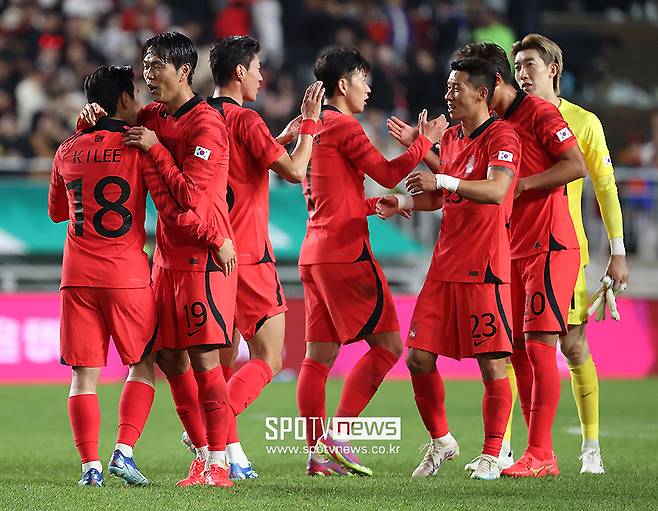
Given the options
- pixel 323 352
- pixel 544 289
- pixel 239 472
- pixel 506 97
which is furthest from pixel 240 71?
pixel 239 472

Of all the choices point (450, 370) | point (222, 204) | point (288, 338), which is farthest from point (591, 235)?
point (222, 204)

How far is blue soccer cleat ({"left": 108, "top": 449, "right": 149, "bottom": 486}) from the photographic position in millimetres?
6094

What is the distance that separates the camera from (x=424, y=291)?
6621 millimetres

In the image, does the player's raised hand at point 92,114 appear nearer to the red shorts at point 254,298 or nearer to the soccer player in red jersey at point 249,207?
the soccer player in red jersey at point 249,207

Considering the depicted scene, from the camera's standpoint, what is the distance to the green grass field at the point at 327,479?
5668 mm

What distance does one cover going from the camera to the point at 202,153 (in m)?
6.04

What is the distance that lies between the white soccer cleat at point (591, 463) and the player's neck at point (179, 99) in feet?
9.29

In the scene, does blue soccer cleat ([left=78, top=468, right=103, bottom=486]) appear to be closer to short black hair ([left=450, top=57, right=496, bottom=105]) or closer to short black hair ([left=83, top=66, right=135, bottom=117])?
short black hair ([left=83, top=66, right=135, bottom=117])

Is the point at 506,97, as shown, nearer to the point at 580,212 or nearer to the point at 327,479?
the point at 580,212

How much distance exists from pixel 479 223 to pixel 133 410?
6.34ft

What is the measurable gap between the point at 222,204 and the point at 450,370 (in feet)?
26.4

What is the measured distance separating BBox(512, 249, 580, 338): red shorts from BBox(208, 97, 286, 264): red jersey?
133 centimetres

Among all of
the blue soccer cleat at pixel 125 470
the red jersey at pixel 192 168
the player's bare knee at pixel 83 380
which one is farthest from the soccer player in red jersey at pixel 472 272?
the player's bare knee at pixel 83 380

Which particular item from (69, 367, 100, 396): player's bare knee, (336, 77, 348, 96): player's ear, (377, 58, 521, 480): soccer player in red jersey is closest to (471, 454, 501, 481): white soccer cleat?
(377, 58, 521, 480): soccer player in red jersey
